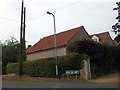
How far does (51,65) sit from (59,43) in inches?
432

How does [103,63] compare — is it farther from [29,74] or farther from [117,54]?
[29,74]

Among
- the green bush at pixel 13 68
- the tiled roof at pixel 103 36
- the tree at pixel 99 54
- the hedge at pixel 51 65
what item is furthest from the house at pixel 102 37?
the hedge at pixel 51 65

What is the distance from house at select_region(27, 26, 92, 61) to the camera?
45.7 metres

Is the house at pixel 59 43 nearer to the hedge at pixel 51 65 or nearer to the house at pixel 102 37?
the hedge at pixel 51 65

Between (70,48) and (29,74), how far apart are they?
7046mm

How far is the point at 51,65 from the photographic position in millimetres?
36281

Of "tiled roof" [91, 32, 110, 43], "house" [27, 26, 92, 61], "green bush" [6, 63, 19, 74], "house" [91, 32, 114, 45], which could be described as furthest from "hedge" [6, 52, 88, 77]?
"tiled roof" [91, 32, 110, 43]

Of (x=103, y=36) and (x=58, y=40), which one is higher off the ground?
(x=103, y=36)

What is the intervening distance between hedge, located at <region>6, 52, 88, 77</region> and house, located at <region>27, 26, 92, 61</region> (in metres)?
6.27

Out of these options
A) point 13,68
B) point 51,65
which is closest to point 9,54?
point 13,68

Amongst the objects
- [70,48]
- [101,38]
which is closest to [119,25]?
[70,48]

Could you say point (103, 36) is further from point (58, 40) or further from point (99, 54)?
point (99, 54)

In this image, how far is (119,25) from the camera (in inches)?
1688

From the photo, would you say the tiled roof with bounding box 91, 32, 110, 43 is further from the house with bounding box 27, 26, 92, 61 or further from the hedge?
the hedge
